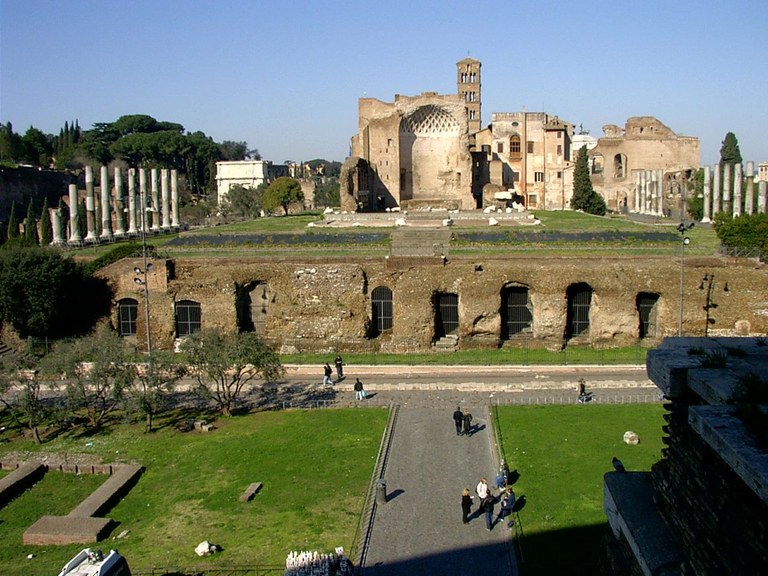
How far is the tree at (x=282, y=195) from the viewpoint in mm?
62812

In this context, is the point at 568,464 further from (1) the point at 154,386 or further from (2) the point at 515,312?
(2) the point at 515,312

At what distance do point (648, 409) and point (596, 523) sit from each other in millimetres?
8152

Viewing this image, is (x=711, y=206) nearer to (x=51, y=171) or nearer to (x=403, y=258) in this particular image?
(x=403, y=258)

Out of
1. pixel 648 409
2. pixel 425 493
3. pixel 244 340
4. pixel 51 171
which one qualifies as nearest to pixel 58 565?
pixel 425 493

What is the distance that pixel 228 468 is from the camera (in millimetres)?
19172

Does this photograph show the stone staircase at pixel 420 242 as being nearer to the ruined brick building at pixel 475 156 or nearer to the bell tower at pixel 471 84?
the ruined brick building at pixel 475 156

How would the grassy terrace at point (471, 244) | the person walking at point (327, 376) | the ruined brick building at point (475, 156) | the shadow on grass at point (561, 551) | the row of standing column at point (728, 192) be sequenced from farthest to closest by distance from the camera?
1. the ruined brick building at point (475, 156)
2. the row of standing column at point (728, 192)
3. the grassy terrace at point (471, 244)
4. the person walking at point (327, 376)
5. the shadow on grass at point (561, 551)

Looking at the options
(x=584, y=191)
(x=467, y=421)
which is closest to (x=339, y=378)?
(x=467, y=421)

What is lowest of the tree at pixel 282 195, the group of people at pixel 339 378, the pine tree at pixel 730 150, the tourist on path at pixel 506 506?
the tourist on path at pixel 506 506

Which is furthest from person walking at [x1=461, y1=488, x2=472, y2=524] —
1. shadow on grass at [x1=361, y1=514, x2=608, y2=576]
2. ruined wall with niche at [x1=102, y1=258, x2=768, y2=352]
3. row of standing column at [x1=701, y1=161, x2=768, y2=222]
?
row of standing column at [x1=701, y1=161, x2=768, y2=222]

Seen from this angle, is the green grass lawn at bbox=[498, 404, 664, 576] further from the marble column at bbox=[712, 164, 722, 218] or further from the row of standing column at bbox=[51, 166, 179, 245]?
the marble column at bbox=[712, 164, 722, 218]

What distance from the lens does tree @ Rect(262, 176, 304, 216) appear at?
6281 centimetres

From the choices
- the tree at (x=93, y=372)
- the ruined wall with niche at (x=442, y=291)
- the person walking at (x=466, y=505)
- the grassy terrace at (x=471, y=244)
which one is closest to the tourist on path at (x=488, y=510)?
the person walking at (x=466, y=505)

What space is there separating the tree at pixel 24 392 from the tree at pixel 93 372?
23.8 inches
